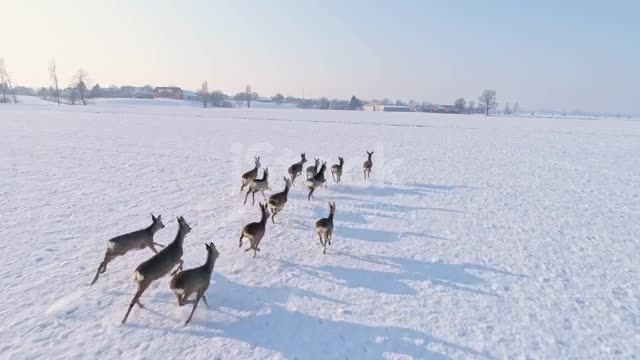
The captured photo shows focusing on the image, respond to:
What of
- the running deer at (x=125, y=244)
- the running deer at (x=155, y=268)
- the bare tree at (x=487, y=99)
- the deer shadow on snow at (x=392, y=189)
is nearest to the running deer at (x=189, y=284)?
the running deer at (x=155, y=268)

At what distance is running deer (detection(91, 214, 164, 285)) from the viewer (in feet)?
23.7

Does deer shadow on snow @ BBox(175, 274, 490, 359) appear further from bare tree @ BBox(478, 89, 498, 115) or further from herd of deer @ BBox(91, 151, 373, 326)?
bare tree @ BBox(478, 89, 498, 115)

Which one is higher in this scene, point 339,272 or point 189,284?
point 189,284

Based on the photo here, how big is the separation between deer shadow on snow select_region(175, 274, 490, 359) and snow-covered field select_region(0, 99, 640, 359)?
3 cm

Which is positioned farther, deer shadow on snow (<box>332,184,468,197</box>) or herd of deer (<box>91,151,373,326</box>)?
deer shadow on snow (<box>332,184,468,197</box>)

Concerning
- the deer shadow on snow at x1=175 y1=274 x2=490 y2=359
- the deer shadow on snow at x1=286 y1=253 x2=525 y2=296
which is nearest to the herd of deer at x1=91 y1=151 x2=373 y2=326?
the deer shadow on snow at x1=175 y1=274 x2=490 y2=359

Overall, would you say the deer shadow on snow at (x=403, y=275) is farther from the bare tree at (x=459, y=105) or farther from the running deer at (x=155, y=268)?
the bare tree at (x=459, y=105)

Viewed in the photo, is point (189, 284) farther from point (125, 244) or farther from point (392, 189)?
point (392, 189)

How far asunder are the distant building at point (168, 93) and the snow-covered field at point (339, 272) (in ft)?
579

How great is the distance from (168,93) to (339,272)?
635 feet

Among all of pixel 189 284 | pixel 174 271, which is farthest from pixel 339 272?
pixel 174 271

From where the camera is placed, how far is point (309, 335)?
5.90 meters

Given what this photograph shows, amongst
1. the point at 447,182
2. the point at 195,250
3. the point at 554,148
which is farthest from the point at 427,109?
the point at 195,250

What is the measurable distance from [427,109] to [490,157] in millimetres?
157498
